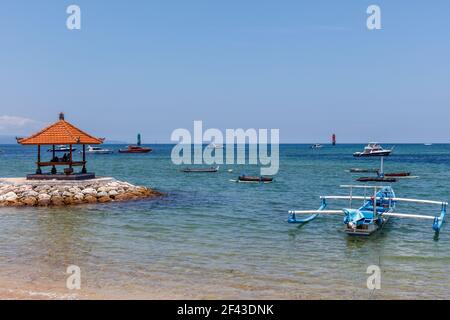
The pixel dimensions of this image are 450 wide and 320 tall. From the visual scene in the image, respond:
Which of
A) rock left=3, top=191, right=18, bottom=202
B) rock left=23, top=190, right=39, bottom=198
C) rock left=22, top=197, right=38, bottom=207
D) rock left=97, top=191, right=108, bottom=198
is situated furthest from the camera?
rock left=97, top=191, right=108, bottom=198

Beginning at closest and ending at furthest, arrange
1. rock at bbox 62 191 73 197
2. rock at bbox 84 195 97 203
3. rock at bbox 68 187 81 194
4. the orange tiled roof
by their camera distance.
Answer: rock at bbox 62 191 73 197
rock at bbox 84 195 97 203
rock at bbox 68 187 81 194
the orange tiled roof

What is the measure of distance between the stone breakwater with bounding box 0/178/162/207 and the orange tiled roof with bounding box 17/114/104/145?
2633 mm

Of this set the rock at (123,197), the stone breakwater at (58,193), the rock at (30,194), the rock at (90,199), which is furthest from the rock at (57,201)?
the rock at (123,197)

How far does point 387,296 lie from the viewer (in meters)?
12.6

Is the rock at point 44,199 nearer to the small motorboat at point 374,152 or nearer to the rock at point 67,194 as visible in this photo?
the rock at point 67,194

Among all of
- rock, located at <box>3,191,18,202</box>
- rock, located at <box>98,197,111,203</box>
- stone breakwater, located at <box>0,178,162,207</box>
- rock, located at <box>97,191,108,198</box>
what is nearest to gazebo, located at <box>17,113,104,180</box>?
stone breakwater, located at <box>0,178,162,207</box>

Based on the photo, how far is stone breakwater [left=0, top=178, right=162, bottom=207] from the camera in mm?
29328

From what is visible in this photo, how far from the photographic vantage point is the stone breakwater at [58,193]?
29.3 meters

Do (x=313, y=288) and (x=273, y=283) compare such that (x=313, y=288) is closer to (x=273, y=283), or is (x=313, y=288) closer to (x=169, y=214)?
(x=273, y=283)

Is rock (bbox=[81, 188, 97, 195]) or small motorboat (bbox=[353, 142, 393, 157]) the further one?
small motorboat (bbox=[353, 142, 393, 157])

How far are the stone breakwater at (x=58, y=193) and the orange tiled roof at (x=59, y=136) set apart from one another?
263 cm

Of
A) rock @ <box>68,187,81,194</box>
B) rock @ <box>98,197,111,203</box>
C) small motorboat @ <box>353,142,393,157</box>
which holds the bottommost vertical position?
rock @ <box>98,197,111,203</box>

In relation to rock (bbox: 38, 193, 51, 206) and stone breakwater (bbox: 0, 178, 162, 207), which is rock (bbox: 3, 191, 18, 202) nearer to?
stone breakwater (bbox: 0, 178, 162, 207)

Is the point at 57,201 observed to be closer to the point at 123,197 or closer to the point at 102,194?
the point at 102,194
